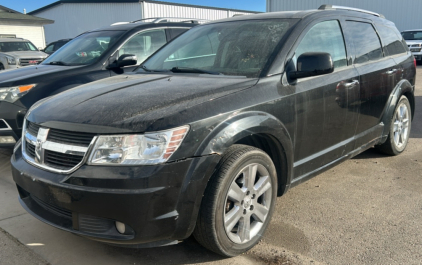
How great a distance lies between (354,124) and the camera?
379 centimetres

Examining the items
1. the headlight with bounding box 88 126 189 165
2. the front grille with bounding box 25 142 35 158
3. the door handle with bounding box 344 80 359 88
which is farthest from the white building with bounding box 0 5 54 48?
the headlight with bounding box 88 126 189 165

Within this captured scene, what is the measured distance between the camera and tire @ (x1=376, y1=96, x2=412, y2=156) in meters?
4.67

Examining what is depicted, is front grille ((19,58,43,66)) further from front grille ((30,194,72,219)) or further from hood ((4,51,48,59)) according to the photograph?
front grille ((30,194,72,219))

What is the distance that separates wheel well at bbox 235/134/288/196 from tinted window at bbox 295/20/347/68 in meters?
0.86

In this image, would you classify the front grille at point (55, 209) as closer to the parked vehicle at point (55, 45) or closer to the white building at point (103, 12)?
the parked vehicle at point (55, 45)

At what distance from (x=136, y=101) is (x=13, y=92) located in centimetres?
278

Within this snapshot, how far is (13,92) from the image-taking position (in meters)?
4.70

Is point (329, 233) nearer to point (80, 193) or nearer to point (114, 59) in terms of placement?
point (80, 193)

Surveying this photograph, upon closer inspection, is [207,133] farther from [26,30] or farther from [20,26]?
[26,30]

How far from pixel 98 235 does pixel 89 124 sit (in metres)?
0.69

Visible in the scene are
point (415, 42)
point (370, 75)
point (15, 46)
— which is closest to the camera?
point (370, 75)

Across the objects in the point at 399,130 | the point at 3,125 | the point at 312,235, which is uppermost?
the point at 3,125

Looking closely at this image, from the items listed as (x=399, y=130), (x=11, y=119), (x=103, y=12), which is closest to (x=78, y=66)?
(x=11, y=119)

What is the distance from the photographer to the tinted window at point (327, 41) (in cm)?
343
